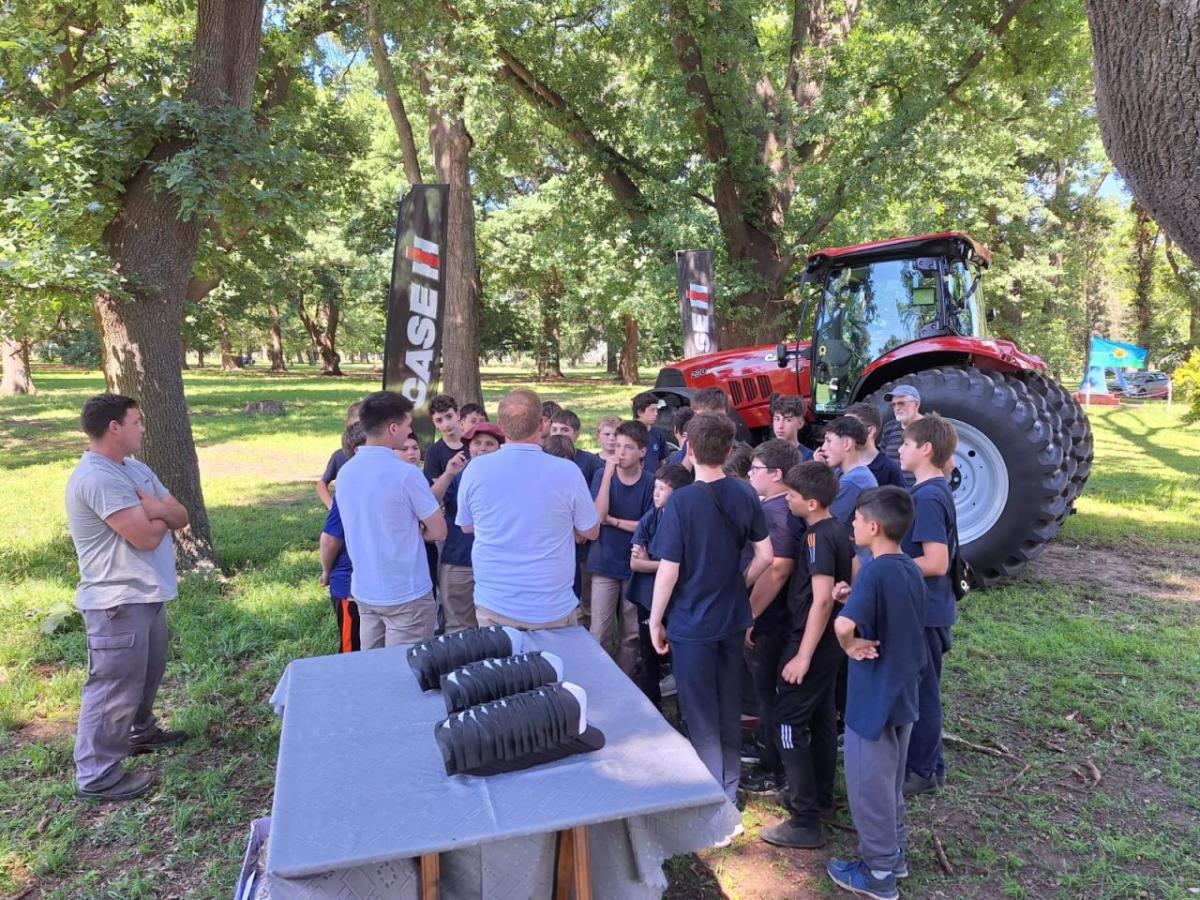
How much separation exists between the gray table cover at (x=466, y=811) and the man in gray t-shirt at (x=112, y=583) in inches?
57.0

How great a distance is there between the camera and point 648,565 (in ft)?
12.0

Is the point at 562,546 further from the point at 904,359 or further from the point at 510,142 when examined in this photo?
the point at 510,142

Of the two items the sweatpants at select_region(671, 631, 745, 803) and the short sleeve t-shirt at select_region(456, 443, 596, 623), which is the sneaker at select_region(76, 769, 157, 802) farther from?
the sweatpants at select_region(671, 631, 745, 803)

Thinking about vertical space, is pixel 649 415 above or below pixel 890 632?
above

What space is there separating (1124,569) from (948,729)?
12.7 feet

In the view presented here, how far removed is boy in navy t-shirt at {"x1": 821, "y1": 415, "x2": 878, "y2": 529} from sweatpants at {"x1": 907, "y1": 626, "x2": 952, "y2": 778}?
2.35ft

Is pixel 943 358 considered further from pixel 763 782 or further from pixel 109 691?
pixel 109 691

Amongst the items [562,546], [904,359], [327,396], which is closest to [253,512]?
[562,546]

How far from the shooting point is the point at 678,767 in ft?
7.47

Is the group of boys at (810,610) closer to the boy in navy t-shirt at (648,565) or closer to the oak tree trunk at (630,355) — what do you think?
the boy in navy t-shirt at (648,565)

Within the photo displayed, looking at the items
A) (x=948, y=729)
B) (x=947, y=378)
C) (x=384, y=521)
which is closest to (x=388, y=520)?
(x=384, y=521)

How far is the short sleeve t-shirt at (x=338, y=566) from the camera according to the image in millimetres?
3949

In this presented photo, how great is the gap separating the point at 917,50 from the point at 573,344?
119 feet

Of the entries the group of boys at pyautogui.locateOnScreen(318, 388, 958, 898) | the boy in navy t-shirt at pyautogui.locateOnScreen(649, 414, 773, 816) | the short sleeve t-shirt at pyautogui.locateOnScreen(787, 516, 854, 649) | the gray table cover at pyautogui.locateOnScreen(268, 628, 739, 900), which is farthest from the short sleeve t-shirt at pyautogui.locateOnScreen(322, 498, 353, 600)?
the short sleeve t-shirt at pyautogui.locateOnScreen(787, 516, 854, 649)
